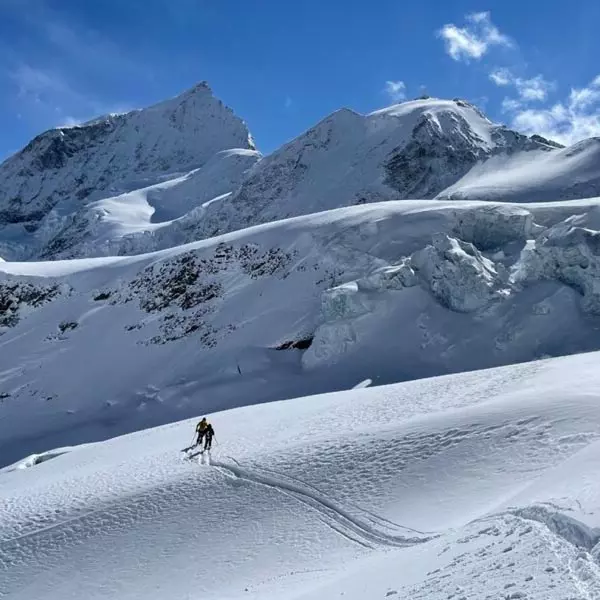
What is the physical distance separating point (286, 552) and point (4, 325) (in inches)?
1562

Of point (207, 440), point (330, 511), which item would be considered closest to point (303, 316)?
point (207, 440)

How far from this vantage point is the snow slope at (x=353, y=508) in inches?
417

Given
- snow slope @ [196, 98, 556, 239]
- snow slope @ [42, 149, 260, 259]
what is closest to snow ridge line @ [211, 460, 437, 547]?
snow slope @ [196, 98, 556, 239]

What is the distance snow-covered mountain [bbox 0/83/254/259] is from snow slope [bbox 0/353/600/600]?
498 ft

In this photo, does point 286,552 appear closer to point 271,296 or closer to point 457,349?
point 457,349

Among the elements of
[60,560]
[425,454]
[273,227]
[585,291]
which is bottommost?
A: [60,560]

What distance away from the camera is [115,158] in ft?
607

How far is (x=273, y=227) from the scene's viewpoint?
51250 mm

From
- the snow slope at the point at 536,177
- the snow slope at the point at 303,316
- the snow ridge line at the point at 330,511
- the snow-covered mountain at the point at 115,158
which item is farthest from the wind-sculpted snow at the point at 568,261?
the snow-covered mountain at the point at 115,158

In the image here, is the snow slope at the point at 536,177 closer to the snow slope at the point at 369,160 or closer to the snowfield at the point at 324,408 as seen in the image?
the snowfield at the point at 324,408

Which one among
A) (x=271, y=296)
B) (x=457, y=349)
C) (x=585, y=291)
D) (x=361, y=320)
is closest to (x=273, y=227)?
(x=271, y=296)

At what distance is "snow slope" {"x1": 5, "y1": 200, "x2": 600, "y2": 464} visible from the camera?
117 feet

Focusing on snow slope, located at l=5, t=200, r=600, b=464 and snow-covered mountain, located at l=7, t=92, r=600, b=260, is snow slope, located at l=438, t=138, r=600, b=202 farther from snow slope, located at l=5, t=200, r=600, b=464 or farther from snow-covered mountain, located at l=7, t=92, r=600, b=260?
snow slope, located at l=5, t=200, r=600, b=464

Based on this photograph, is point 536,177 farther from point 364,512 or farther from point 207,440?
point 364,512
